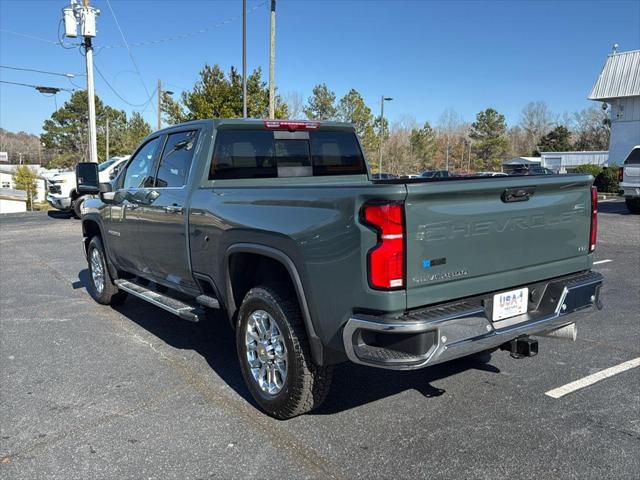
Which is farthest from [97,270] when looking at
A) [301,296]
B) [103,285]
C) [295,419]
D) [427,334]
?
[427,334]

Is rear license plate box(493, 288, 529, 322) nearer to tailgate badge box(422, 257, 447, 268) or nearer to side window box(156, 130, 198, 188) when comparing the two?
tailgate badge box(422, 257, 447, 268)

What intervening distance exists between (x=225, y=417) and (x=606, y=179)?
29271mm

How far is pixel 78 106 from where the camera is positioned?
69562mm

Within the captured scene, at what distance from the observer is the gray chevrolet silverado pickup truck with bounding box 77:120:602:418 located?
2830mm

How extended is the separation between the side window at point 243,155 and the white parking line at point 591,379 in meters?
2.82

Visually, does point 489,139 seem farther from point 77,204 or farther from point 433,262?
point 433,262

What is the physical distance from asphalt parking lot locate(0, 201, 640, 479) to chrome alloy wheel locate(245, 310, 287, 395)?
0.24 metres

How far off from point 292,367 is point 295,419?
0.46 meters

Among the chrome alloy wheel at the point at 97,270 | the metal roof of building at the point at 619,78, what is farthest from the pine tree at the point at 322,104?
the chrome alloy wheel at the point at 97,270

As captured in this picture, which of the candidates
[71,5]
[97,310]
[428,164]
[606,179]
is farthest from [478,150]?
[97,310]

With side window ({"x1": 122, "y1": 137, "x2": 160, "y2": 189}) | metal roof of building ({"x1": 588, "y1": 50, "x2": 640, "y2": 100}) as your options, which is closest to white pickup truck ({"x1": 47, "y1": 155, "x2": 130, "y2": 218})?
side window ({"x1": 122, "y1": 137, "x2": 160, "y2": 189})

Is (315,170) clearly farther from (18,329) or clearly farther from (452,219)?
(18,329)

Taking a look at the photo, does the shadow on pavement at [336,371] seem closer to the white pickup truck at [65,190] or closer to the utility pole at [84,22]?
the white pickup truck at [65,190]

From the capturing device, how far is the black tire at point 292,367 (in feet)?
11.0
